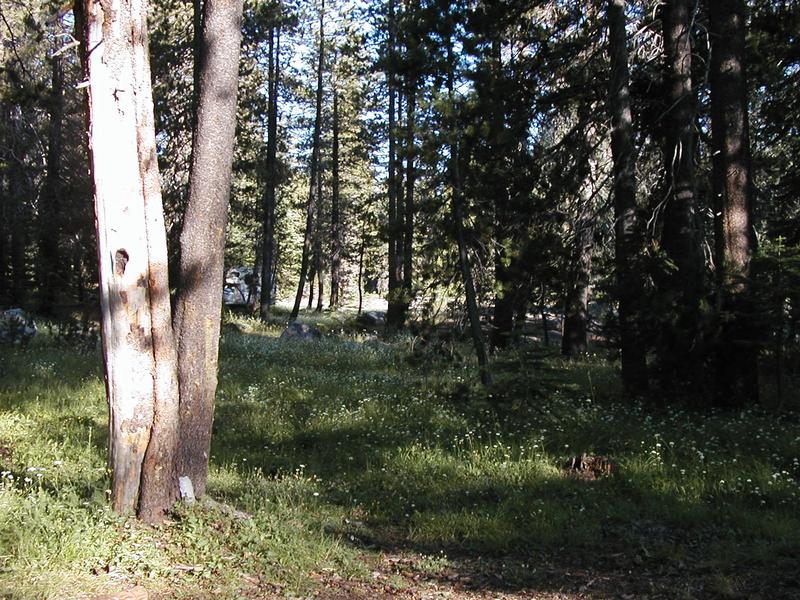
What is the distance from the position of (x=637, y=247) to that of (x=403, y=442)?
5.01 meters

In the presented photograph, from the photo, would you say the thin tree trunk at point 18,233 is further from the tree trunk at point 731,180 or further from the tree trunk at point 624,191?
the tree trunk at point 731,180

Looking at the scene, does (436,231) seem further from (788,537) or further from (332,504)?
(788,537)

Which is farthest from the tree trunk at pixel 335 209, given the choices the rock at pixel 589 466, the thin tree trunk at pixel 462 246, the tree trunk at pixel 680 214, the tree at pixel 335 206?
the rock at pixel 589 466

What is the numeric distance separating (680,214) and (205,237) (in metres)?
8.16

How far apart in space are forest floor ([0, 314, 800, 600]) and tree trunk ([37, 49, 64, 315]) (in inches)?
246

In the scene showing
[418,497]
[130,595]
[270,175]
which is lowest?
[418,497]

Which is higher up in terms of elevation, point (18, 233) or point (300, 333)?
point (18, 233)

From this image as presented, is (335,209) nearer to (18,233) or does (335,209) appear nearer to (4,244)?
(4,244)

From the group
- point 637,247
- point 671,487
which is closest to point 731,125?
point 637,247

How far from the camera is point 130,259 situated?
16.4ft

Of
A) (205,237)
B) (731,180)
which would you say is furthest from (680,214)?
(205,237)

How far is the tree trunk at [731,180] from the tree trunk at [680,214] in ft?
1.21

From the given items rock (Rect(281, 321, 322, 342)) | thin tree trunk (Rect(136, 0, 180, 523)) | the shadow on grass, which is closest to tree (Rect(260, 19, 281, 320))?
rock (Rect(281, 321, 322, 342))

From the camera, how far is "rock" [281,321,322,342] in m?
19.1
